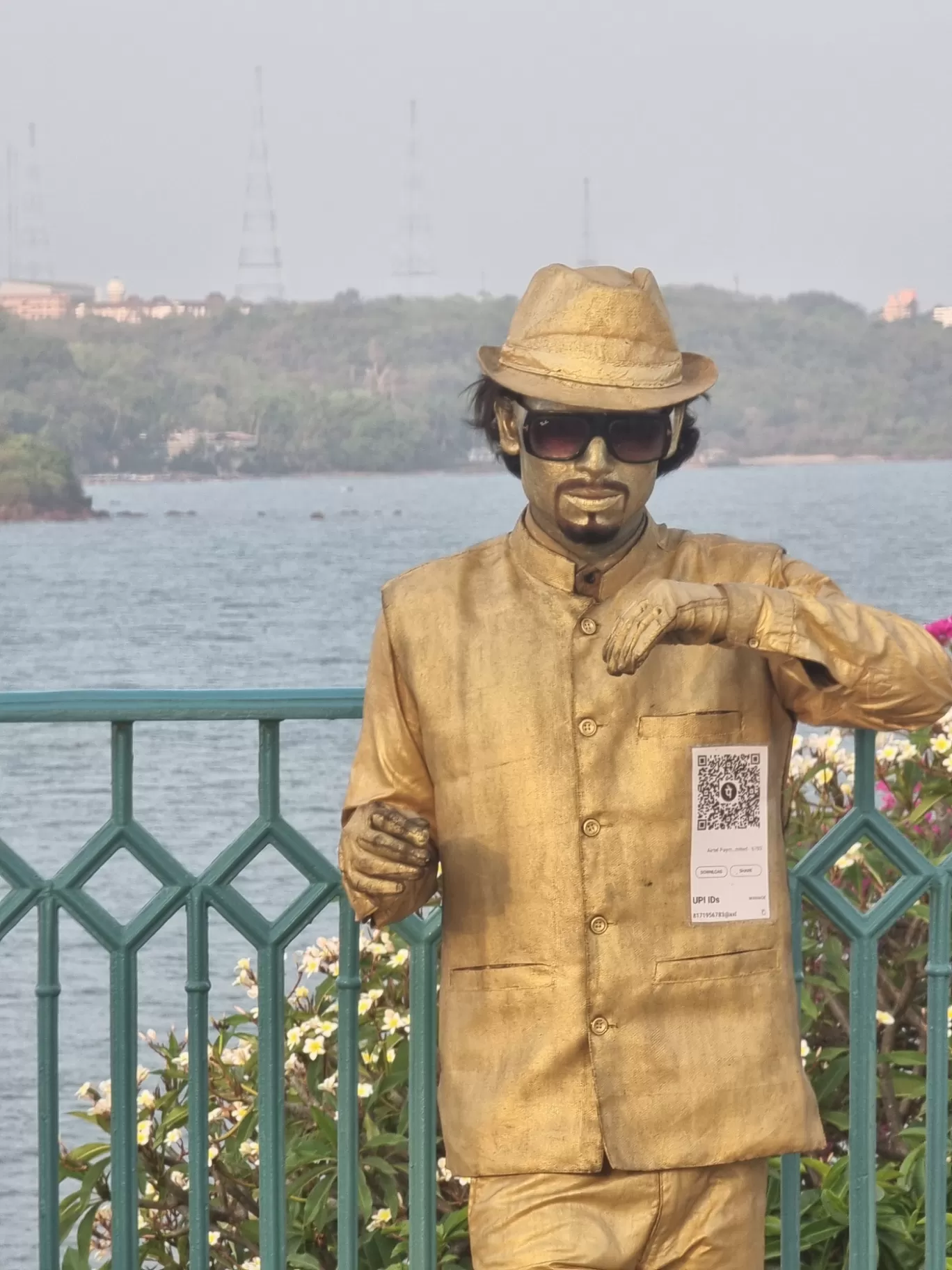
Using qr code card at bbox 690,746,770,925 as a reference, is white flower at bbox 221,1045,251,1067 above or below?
below

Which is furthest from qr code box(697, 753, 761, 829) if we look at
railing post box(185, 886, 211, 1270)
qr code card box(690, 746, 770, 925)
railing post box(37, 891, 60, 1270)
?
railing post box(37, 891, 60, 1270)

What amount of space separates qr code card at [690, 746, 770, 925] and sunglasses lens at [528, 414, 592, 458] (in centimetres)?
40

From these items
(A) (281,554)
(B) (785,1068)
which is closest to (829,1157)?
(B) (785,1068)

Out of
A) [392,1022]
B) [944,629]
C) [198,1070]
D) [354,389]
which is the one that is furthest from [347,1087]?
[354,389]

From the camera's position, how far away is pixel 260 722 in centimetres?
327

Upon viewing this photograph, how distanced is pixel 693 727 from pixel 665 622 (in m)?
0.29

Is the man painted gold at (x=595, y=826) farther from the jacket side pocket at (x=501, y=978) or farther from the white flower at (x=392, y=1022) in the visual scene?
the white flower at (x=392, y=1022)

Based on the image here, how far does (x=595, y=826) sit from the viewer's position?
9.52 feet

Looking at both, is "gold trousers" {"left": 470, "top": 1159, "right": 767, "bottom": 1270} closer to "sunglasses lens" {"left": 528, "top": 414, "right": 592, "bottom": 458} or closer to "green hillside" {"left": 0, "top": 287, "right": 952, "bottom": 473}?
"sunglasses lens" {"left": 528, "top": 414, "right": 592, "bottom": 458}

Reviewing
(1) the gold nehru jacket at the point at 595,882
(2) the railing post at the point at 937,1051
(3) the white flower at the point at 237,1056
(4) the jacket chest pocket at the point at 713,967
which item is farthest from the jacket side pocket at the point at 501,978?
(3) the white flower at the point at 237,1056

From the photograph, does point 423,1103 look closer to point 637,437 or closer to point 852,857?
point 637,437

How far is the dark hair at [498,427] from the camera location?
301 centimetres

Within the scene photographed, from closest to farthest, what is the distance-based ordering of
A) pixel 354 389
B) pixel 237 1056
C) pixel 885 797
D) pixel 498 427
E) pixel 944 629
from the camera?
pixel 498 427 → pixel 944 629 → pixel 237 1056 → pixel 885 797 → pixel 354 389

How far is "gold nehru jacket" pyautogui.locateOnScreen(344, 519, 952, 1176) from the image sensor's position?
114 inches
